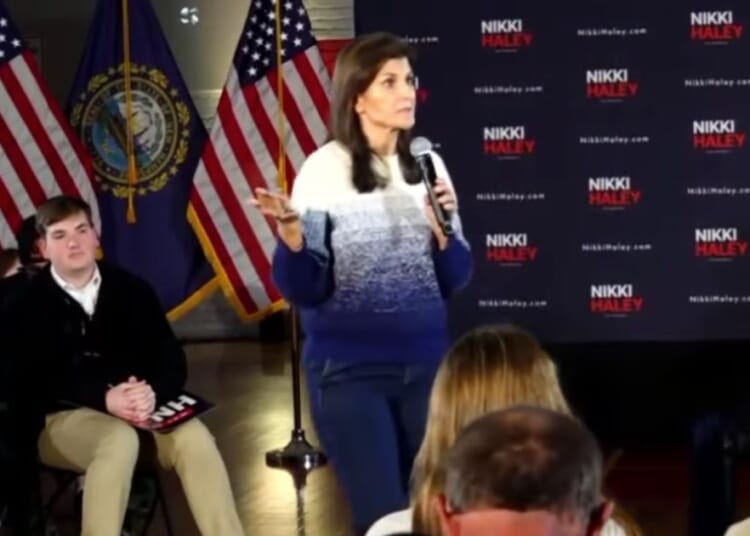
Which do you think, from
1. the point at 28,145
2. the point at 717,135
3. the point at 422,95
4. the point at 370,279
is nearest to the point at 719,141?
the point at 717,135

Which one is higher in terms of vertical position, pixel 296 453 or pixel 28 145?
pixel 28 145

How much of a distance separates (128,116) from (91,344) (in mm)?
3494

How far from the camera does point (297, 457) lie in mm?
6926

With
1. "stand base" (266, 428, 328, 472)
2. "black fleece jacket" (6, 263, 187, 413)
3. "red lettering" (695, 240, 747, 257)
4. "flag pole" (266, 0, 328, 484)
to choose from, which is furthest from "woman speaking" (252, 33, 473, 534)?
"stand base" (266, 428, 328, 472)

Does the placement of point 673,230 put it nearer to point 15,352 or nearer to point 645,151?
point 645,151

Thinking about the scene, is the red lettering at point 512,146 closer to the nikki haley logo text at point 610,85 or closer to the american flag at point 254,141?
the nikki haley logo text at point 610,85

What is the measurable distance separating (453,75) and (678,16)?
0.94 metres

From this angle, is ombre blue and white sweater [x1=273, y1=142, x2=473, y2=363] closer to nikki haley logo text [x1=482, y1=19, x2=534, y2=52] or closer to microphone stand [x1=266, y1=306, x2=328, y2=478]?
nikki haley logo text [x1=482, y1=19, x2=534, y2=52]

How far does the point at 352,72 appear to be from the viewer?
3.35m

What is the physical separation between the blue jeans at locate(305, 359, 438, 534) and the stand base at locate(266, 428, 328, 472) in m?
3.51

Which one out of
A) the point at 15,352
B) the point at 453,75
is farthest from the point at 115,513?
the point at 453,75

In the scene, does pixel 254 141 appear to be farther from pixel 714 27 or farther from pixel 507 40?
pixel 714 27

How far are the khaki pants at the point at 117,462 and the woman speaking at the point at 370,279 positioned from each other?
4.45ft

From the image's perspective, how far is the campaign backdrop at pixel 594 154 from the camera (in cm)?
635
